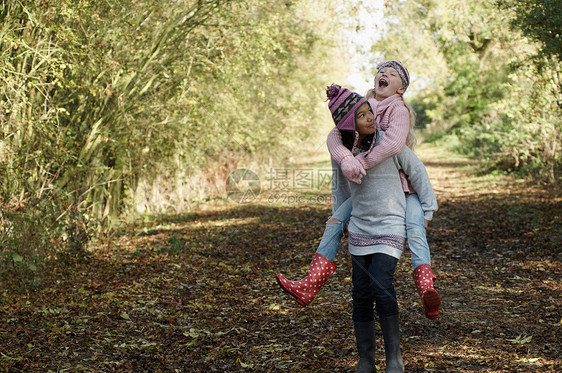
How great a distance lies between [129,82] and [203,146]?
156 inches

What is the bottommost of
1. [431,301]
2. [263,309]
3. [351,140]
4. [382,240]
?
[263,309]

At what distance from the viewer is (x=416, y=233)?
11.0 feet

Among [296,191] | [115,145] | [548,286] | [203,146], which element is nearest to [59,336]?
[548,286]

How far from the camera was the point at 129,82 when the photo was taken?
9.31 metres

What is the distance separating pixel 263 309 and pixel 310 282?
2.43m

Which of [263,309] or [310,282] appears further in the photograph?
[263,309]

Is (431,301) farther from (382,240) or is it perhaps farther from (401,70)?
(401,70)

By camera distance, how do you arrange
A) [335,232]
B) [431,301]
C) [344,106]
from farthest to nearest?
[335,232], [344,106], [431,301]

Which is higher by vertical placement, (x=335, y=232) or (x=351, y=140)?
(x=351, y=140)

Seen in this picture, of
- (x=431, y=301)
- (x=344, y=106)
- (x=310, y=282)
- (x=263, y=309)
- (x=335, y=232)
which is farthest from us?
(x=263, y=309)

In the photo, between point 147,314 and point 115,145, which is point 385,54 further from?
point 147,314

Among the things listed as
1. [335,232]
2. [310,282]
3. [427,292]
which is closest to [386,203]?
[335,232]

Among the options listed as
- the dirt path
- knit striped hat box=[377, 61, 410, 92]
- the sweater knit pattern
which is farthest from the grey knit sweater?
the dirt path

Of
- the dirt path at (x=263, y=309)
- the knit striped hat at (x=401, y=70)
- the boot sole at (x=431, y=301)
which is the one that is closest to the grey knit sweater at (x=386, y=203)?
the boot sole at (x=431, y=301)
